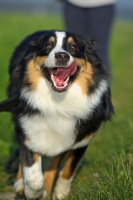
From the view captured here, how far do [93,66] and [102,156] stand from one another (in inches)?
58.0

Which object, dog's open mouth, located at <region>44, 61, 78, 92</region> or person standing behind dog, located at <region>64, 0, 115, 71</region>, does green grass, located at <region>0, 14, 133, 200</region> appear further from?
dog's open mouth, located at <region>44, 61, 78, 92</region>

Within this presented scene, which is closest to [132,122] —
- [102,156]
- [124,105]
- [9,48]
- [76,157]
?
[102,156]

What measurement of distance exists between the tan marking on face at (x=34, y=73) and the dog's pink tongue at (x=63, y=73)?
154 millimetres

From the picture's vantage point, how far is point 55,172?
17.7 ft

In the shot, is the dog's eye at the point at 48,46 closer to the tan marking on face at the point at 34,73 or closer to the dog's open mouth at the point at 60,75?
the tan marking on face at the point at 34,73

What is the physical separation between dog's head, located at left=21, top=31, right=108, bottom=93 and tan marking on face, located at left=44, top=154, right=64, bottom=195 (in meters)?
0.92

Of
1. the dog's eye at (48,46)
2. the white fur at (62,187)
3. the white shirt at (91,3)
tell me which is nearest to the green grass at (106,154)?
the white fur at (62,187)

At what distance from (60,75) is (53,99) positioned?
0.81 ft

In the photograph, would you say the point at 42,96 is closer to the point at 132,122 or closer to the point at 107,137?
the point at 132,122

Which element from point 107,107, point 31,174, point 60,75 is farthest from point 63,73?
point 31,174

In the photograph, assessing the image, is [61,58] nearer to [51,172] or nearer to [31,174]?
[31,174]

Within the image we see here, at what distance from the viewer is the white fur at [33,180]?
15.8 feet

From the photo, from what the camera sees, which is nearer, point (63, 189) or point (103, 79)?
point (103, 79)

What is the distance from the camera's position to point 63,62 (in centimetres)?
449
